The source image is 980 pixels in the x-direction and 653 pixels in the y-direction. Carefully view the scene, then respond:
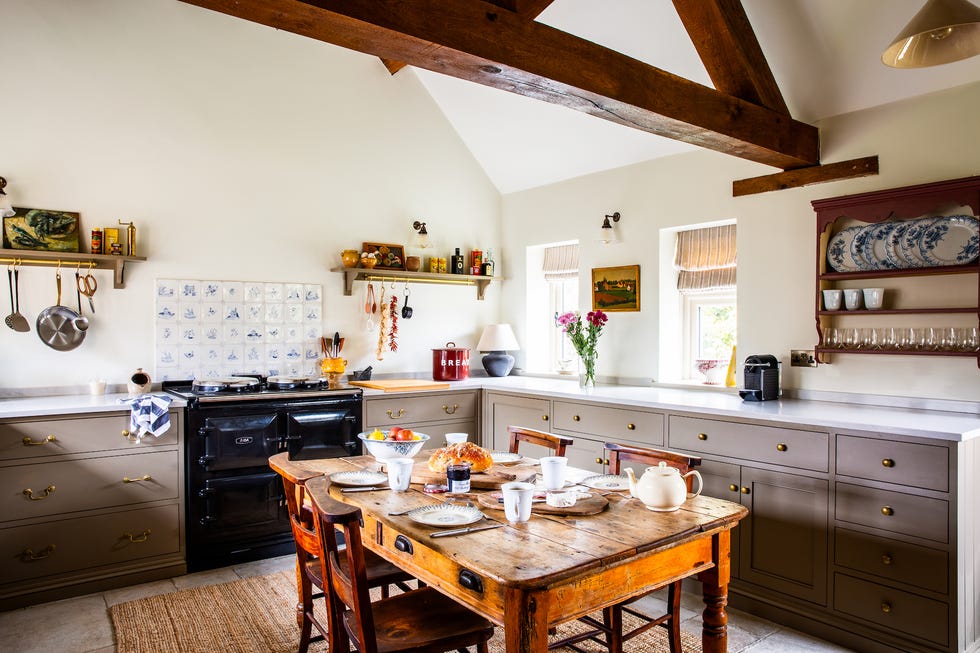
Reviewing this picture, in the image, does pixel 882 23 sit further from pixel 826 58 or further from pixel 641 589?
pixel 641 589

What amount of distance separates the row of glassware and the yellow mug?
2.92 meters

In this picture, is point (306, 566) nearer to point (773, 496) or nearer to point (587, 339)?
point (773, 496)

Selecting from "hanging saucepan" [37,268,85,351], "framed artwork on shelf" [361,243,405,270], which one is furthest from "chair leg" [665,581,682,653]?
"hanging saucepan" [37,268,85,351]

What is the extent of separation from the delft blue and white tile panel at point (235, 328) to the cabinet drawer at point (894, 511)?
3288mm

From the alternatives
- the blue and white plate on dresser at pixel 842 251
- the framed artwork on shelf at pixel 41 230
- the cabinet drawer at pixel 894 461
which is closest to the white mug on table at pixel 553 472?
the cabinet drawer at pixel 894 461

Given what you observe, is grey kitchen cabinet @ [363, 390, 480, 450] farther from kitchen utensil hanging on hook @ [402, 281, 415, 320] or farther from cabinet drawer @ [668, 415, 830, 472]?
cabinet drawer @ [668, 415, 830, 472]

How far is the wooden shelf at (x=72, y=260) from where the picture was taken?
11.7ft

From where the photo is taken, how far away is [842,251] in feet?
11.2

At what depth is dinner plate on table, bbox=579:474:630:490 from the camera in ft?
7.69

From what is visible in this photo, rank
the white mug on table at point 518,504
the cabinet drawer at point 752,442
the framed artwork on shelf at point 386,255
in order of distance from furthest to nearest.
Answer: the framed artwork on shelf at point 386,255 < the cabinet drawer at point 752,442 < the white mug on table at point 518,504

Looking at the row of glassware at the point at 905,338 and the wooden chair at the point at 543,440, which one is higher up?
the row of glassware at the point at 905,338

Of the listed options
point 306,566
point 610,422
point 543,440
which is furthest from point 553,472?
point 610,422

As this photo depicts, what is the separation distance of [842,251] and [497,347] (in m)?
2.52

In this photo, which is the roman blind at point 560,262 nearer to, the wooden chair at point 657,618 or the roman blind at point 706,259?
the roman blind at point 706,259
